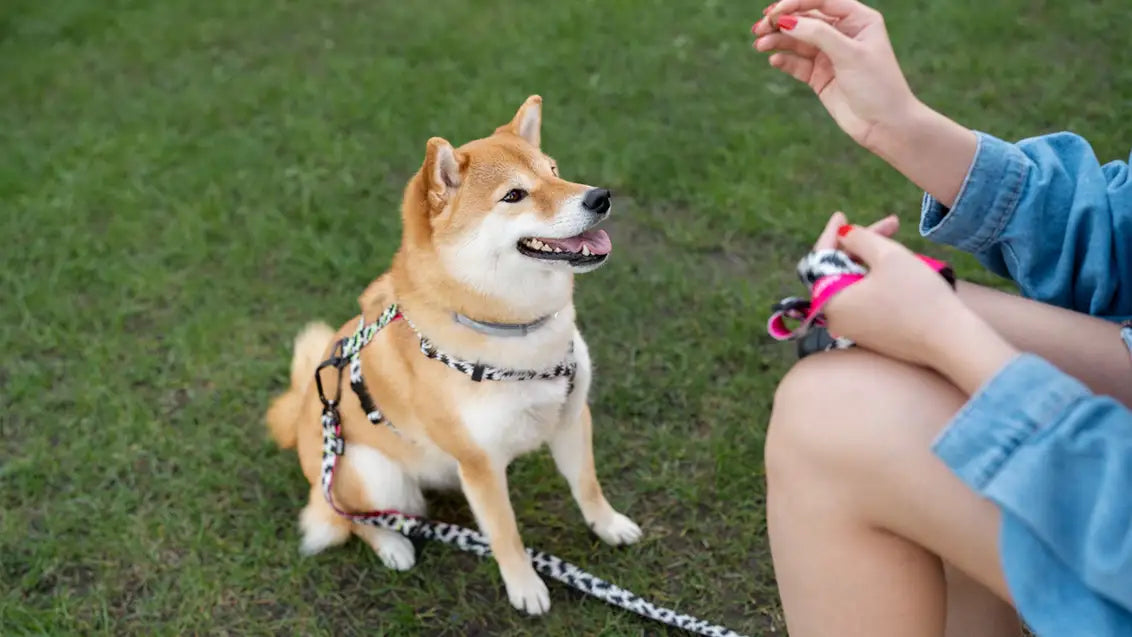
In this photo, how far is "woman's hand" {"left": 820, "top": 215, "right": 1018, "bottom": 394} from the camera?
3.59ft

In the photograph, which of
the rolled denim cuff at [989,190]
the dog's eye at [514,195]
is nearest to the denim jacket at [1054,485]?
the rolled denim cuff at [989,190]

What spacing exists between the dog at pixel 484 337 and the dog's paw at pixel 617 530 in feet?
0.23

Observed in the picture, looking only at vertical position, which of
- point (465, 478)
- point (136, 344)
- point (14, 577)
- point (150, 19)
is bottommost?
point (14, 577)

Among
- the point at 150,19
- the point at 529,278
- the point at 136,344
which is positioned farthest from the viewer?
the point at 150,19

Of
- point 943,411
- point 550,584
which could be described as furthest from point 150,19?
point 943,411

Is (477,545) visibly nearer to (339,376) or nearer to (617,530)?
(617,530)

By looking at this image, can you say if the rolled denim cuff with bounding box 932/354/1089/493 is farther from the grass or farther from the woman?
the grass

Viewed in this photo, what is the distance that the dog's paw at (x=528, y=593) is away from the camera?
2041 mm

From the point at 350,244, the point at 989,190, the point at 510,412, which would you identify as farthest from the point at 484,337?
the point at 350,244

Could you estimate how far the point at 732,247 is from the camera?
9.89ft

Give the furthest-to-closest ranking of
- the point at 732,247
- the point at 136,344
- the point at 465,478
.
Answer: the point at 732,247 < the point at 136,344 < the point at 465,478

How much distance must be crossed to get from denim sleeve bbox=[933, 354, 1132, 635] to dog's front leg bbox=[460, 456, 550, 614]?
1.10 meters

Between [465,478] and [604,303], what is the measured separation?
104 centimetres

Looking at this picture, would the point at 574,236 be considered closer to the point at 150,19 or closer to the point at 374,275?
the point at 374,275
